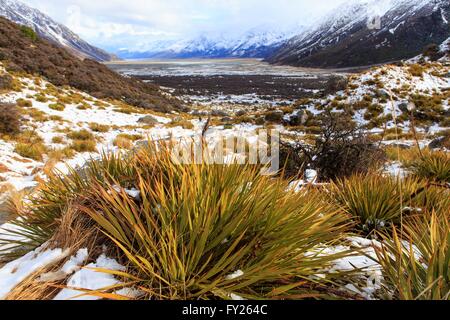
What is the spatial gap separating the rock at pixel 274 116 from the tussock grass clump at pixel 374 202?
15.8 m

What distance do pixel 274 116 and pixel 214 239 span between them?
59.5 ft

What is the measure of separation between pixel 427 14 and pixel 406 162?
176858 mm

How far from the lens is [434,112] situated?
15750mm

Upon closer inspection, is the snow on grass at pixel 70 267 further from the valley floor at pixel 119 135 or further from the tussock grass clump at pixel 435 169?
the tussock grass clump at pixel 435 169

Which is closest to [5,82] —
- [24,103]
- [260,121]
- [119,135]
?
[24,103]

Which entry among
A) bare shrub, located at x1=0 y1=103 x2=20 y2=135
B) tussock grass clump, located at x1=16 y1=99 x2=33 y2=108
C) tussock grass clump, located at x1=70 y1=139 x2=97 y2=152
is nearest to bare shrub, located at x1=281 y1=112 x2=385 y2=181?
tussock grass clump, located at x1=70 y1=139 x2=97 y2=152

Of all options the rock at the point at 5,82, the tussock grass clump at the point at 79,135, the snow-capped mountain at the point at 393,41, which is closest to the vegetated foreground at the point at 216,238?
the tussock grass clump at the point at 79,135

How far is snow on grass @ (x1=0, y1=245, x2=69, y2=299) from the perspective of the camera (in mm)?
1908

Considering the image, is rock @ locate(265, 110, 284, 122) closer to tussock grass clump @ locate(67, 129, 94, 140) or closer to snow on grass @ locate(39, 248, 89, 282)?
tussock grass clump @ locate(67, 129, 94, 140)

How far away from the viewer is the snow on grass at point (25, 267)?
1.91 metres

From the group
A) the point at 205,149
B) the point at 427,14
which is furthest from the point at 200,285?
the point at 427,14

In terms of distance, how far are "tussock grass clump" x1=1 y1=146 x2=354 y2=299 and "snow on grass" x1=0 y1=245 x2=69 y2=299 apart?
0.13m

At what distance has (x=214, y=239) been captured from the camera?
188cm
